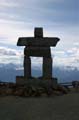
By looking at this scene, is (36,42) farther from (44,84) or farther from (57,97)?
(57,97)

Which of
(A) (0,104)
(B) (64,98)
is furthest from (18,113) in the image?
(B) (64,98)

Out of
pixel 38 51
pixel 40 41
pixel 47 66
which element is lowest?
pixel 47 66

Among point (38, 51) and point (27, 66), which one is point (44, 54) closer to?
point (38, 51)

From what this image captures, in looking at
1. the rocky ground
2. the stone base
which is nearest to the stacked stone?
the stone base

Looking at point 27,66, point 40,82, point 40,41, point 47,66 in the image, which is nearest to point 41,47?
point 40,41

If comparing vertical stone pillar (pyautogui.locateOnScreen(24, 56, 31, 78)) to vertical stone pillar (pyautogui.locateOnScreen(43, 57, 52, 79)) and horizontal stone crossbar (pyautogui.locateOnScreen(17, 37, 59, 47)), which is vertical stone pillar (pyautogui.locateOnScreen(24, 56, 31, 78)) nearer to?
horizontal stone crossbar (pyautogui.locateOnScreen(17, 37, 59, 47))

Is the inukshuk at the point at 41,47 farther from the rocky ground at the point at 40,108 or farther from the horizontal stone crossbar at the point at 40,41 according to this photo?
the rocky ground at the point at 40,108

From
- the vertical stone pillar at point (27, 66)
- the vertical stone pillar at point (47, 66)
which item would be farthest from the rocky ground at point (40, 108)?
the vertical stone pillar at point (27, 66)

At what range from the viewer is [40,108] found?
86.6 feet

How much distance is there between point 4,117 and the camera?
24.0m

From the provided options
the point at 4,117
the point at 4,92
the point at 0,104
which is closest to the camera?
the point at 4,117

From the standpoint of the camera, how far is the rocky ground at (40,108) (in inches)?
945

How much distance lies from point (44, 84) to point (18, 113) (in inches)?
398

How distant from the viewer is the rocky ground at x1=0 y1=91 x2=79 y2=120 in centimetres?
2402
